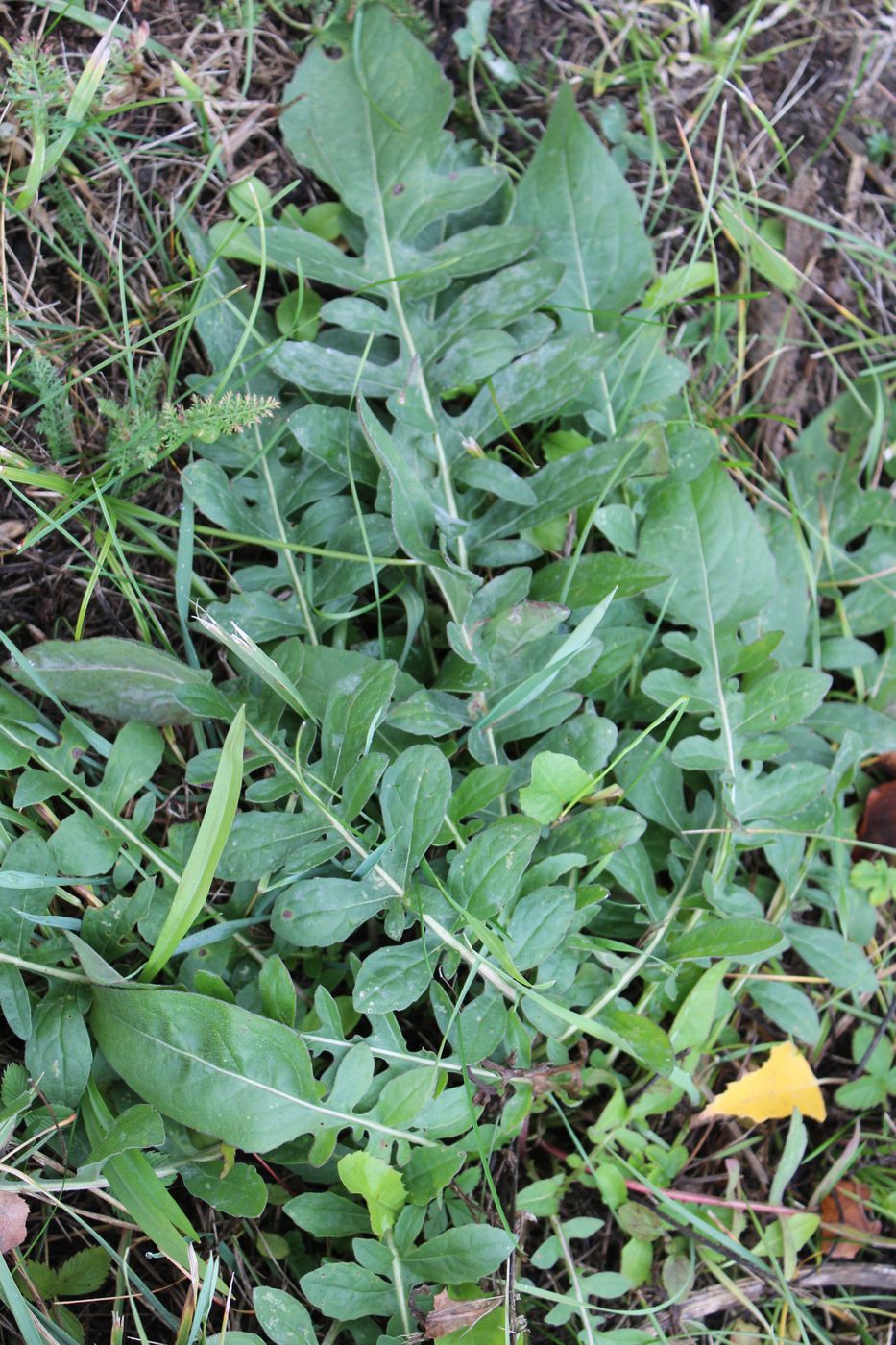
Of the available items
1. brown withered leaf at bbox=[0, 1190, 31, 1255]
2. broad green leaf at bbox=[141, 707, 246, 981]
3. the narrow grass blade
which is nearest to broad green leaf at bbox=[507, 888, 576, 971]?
the narrow grass blade

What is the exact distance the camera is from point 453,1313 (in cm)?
164

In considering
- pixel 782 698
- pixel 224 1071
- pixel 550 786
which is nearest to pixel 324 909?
pixel 224 1071

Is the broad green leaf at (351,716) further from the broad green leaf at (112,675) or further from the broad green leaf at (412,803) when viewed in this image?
the broad green leaf at (112,675)

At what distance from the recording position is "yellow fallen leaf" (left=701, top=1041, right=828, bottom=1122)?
2010mm

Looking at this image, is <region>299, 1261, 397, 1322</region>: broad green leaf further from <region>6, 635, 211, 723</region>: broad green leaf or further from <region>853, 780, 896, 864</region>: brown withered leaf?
<region>853, 780, 896, 864</region>: brown withered leaf

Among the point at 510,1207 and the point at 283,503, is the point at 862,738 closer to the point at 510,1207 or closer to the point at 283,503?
the point at 510,1207

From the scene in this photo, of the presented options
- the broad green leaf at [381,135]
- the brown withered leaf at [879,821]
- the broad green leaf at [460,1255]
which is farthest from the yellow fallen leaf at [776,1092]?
the broad green leaf at [381,135]

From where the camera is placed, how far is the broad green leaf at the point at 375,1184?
162cm

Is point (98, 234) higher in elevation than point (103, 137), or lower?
lower

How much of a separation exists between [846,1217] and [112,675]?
1.91m

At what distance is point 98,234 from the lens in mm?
2014

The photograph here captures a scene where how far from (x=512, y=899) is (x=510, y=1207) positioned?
2.16ft

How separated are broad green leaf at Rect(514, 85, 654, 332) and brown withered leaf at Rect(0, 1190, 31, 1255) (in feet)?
6.61

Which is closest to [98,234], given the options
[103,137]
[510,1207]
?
[103,137]
